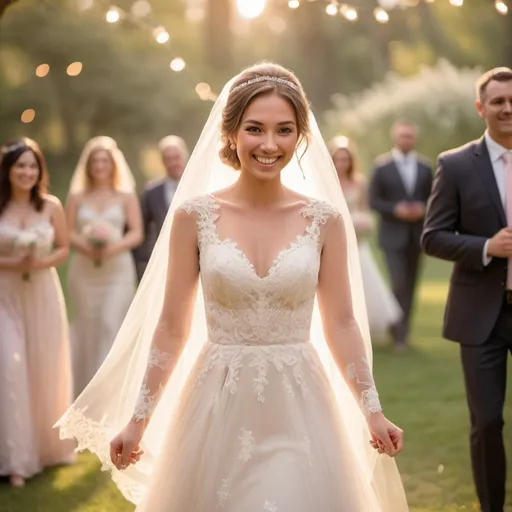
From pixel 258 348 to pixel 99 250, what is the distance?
18.6 ft

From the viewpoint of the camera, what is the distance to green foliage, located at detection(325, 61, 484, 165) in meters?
29.1

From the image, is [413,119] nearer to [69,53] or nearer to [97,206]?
[69,53]

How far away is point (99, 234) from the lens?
9.22 m

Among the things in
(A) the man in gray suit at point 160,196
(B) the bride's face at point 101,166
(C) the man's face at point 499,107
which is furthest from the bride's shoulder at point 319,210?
(A) the man in gray suit at point 160,196

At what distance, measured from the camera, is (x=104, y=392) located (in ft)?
15.3

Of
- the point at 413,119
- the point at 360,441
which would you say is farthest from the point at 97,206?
the point at 413,119

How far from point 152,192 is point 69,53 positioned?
61.4 feet

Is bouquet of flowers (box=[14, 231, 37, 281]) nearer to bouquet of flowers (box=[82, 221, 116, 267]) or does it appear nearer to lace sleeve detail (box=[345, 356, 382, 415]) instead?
bouquet of flowers (box=[82, 221, 116, 267])

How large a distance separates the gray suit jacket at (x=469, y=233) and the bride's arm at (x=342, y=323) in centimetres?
157

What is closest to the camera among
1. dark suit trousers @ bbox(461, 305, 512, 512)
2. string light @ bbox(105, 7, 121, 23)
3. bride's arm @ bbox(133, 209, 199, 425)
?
bride's arm @ bbox(133, 209, 199, 425)

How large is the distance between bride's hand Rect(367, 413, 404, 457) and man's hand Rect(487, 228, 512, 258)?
1.72m

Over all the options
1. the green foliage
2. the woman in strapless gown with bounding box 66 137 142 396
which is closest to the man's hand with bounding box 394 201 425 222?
the woman in strapless gown with bounding box 66 137 142 396

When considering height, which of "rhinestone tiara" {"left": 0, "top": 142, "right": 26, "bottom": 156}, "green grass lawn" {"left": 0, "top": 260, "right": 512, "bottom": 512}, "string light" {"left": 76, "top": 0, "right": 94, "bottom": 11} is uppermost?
"string light" {"left": 76, "top": 0, "right": 94, "bottom": 11}

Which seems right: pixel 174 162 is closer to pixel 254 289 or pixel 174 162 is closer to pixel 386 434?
pixel 254 289
